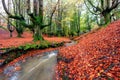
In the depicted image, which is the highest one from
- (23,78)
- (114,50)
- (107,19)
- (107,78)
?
(107,19)

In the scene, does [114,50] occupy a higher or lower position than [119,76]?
higher

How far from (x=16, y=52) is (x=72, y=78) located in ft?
20.1

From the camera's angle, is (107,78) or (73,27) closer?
(107,78)

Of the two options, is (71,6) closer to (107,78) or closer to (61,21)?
(61,21)

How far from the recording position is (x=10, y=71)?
370 inches

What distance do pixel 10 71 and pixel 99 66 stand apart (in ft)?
15.8

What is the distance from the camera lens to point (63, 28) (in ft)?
134

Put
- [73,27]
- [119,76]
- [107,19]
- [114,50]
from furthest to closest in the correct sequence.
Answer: [73,27] < [107,19] < [114,50] < [119,76]

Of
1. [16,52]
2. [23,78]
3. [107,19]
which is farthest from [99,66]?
[107,19]

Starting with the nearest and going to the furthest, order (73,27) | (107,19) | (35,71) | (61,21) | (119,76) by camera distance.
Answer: (119,76), (35,71), (107,19), (61,21), (73,27)

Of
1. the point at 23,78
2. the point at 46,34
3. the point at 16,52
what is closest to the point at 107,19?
the point at 16,52

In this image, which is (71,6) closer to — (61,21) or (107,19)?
(61,21)

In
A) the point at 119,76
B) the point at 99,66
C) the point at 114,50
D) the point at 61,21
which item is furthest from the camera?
the point at 61,21

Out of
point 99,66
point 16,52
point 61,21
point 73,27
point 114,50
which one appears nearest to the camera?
point 99,66
